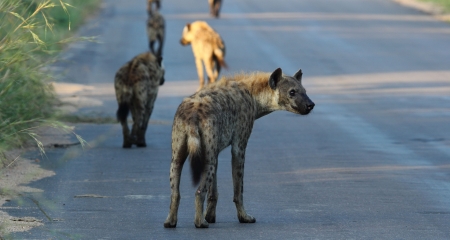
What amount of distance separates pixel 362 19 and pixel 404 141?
57.0ft

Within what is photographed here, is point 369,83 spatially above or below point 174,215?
below

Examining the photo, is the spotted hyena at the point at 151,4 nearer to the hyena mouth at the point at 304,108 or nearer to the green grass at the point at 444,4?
the green grass at the point at 444,4

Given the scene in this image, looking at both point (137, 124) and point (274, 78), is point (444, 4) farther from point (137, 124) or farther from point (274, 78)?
point (274, 78)

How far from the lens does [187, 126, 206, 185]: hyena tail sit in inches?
281

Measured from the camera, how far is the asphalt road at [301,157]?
7586 millimetres

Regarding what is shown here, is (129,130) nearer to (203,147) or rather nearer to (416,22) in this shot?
(203,147)

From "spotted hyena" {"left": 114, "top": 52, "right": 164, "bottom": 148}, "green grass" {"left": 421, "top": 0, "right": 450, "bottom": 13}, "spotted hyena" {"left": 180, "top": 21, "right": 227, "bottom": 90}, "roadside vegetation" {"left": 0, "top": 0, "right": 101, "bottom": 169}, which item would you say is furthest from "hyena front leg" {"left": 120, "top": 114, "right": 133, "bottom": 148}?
"green grass" {"left": 421, "top": 0, "right": 450, "bottom": 13}

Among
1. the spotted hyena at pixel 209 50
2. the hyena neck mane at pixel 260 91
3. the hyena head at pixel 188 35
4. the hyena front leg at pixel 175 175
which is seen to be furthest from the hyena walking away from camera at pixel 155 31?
the hyena front leg at pixel 175 175

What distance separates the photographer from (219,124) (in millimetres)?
7465

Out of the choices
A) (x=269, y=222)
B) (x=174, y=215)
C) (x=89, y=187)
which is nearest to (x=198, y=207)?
(x=174, y=215)

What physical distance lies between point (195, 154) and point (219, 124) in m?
0.39

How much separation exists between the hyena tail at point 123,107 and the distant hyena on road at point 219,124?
3.45 m

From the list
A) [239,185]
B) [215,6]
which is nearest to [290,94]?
[239,185]

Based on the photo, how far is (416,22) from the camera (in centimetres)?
2808
